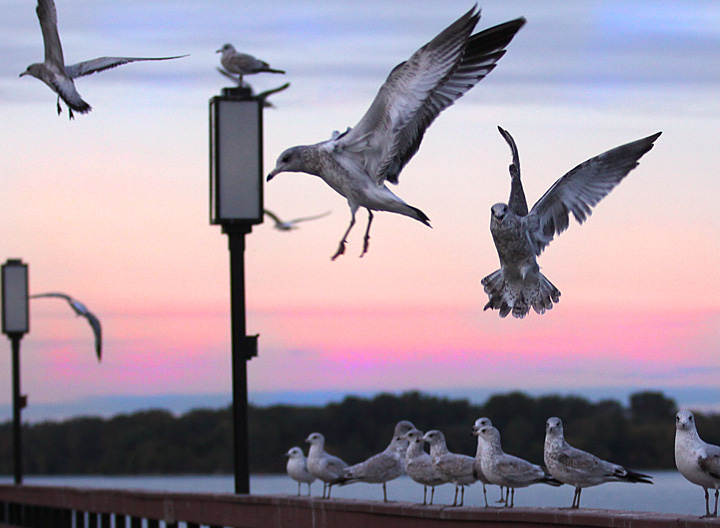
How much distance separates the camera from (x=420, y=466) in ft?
24.3

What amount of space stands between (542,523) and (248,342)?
286 cm

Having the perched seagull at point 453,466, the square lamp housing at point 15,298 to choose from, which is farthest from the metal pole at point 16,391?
the perched seagull at point 453,466

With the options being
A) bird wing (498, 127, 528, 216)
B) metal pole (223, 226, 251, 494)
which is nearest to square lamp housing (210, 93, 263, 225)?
metal pole (223, 226, 251, 494)

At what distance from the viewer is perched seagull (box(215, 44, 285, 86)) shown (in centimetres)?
755

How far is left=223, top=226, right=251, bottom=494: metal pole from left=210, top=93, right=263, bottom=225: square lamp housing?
0.14 metres

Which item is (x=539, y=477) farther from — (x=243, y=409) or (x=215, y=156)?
(x=215, y=156)

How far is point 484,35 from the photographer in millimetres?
4762

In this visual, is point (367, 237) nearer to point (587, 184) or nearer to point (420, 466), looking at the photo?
point (587, 184)

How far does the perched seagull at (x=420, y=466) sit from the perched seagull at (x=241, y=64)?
2465 mm

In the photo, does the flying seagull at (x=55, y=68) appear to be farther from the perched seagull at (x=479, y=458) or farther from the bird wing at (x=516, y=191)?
the perched seagull at (x=479, y=458)

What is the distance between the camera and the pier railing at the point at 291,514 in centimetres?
513

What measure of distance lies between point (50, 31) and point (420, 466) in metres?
3.39

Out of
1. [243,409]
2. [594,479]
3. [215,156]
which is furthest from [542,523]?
[215,156]

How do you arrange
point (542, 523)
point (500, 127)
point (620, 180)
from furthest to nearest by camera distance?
1. point (620, 180)
2. point (542, 523)
3. point (500, 127)
